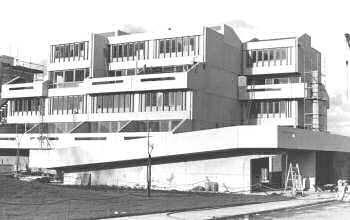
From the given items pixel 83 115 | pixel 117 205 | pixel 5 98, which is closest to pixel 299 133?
pixel 117 205

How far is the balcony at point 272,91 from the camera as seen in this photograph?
7031cm

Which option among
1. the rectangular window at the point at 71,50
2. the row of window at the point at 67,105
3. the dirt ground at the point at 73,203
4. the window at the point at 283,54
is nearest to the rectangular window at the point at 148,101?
the row of window at the point at 67,105

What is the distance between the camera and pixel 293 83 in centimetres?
7094

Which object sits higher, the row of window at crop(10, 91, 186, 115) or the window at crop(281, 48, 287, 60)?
the window at crop(281, 48, 287, 60)

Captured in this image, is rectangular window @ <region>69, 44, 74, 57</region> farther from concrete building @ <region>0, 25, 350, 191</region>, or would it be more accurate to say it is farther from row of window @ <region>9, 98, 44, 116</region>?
row of window @ <region>9, 98, 44, 116</region>

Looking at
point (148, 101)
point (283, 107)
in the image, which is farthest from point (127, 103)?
point (283, 107)

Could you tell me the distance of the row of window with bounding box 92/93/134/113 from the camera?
66.7 m

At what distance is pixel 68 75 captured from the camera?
75.2 m

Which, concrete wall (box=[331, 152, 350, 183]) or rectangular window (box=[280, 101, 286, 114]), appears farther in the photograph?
rectangular window (box=[280, 101, 286, 114])

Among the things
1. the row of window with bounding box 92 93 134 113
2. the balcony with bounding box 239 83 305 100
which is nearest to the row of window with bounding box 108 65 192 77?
the row of window with bounding box 92 93 134 113

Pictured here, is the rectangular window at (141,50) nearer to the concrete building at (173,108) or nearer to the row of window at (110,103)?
the concrete building at (173,108)

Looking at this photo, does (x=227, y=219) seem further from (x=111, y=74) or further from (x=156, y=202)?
(x=111, y=74)

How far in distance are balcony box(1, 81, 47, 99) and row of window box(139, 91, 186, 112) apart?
54.0ft

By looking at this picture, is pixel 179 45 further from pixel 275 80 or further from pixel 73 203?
pixel 73 203
